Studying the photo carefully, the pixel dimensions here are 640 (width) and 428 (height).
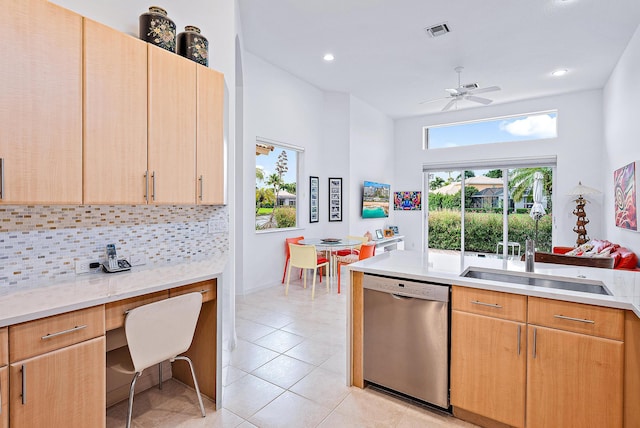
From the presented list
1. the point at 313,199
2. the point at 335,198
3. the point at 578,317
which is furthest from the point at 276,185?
the point at 578,317

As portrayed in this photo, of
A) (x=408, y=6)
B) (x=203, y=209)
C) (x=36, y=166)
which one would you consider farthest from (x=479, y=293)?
(x=408, y=6)

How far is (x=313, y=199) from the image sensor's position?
574cm

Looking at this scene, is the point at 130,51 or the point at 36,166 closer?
the point at 36,166

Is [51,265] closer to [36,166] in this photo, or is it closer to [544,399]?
[36,166]

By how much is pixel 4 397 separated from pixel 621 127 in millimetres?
6502

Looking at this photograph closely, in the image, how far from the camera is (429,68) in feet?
16.0

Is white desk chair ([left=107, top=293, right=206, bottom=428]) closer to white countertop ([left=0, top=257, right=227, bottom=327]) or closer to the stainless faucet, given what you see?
white countertop ([left=0, top=257, right=227, bottom=327])

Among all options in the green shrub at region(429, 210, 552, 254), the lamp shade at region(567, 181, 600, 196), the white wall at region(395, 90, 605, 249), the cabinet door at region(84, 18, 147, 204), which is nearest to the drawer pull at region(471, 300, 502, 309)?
the cabinet door at region(84, 18, 147, 204)

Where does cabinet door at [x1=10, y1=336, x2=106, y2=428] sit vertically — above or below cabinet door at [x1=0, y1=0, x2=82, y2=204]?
below

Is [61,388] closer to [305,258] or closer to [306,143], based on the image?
[305,258]

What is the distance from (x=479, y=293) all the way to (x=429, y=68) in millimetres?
4095

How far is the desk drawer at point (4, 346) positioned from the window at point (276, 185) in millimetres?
3588

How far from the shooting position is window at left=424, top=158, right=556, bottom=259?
20.7ft

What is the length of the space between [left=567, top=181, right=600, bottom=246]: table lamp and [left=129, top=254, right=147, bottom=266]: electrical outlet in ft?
21.0
